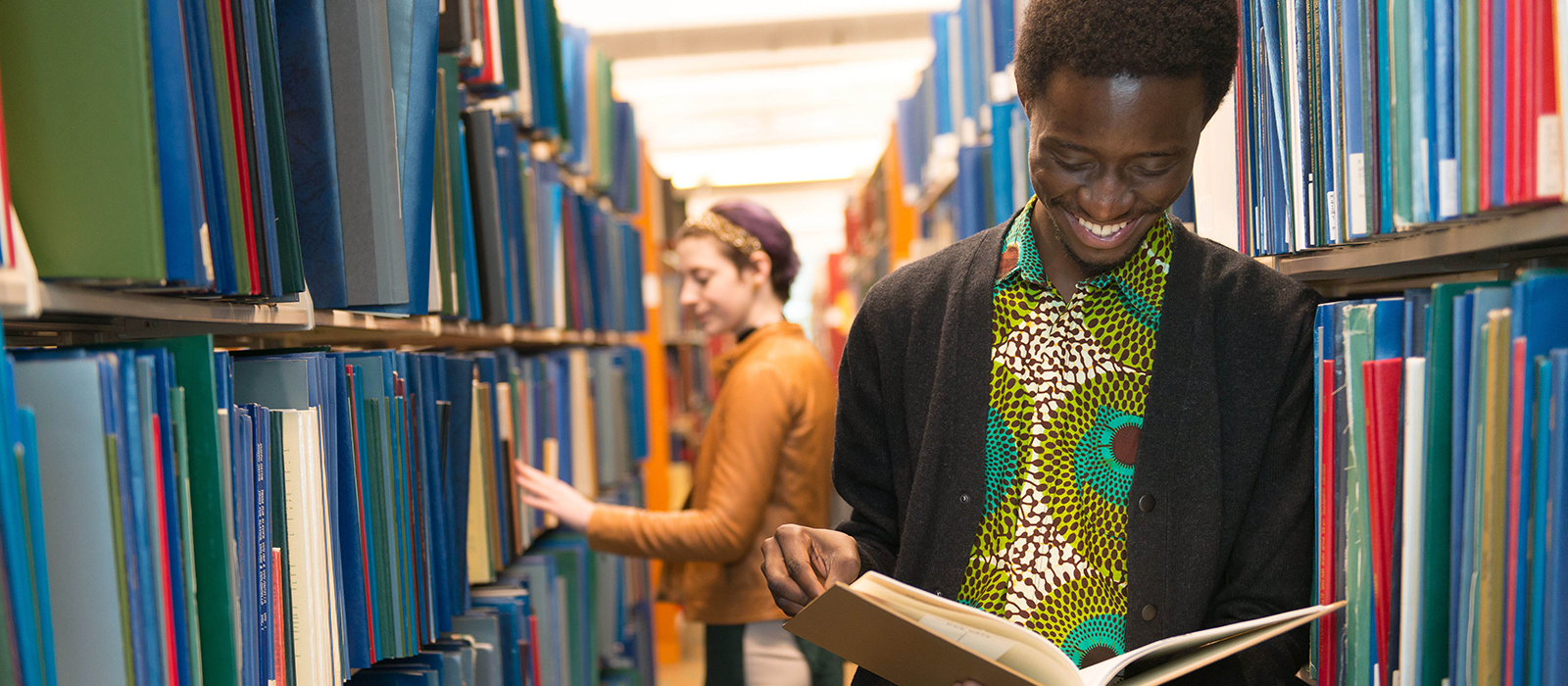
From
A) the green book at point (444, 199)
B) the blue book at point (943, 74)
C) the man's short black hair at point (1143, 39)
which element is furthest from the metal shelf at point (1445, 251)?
the blue book at point (943, 74)

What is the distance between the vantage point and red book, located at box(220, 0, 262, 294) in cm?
97

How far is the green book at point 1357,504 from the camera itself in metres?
0.90

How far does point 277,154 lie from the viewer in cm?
106

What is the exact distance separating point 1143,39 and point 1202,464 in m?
0.40

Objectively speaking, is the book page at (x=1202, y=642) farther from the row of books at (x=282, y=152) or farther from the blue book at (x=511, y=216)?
the blue book at (x=511, y=216)

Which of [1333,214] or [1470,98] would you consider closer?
[1470,98]

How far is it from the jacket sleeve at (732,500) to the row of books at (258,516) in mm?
189

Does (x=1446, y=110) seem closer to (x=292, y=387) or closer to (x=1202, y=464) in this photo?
(x=1202, y=464)

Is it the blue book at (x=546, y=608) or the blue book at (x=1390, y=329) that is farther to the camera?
the blue book at (x=546, y=608)

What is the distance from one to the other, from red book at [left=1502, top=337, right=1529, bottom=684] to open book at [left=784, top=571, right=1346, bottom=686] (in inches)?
5.6

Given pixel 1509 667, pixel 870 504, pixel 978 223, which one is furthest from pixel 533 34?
pixel 1509 667

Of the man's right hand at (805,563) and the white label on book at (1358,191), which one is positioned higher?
the white label on book at (1358,191)

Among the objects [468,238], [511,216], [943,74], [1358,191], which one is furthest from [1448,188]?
[943,74]

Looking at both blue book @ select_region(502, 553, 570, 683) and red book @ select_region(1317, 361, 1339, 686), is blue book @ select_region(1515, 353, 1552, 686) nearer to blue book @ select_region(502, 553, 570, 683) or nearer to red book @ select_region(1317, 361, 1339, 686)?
red book @ select_region(1317, 361, 1339, 686)
